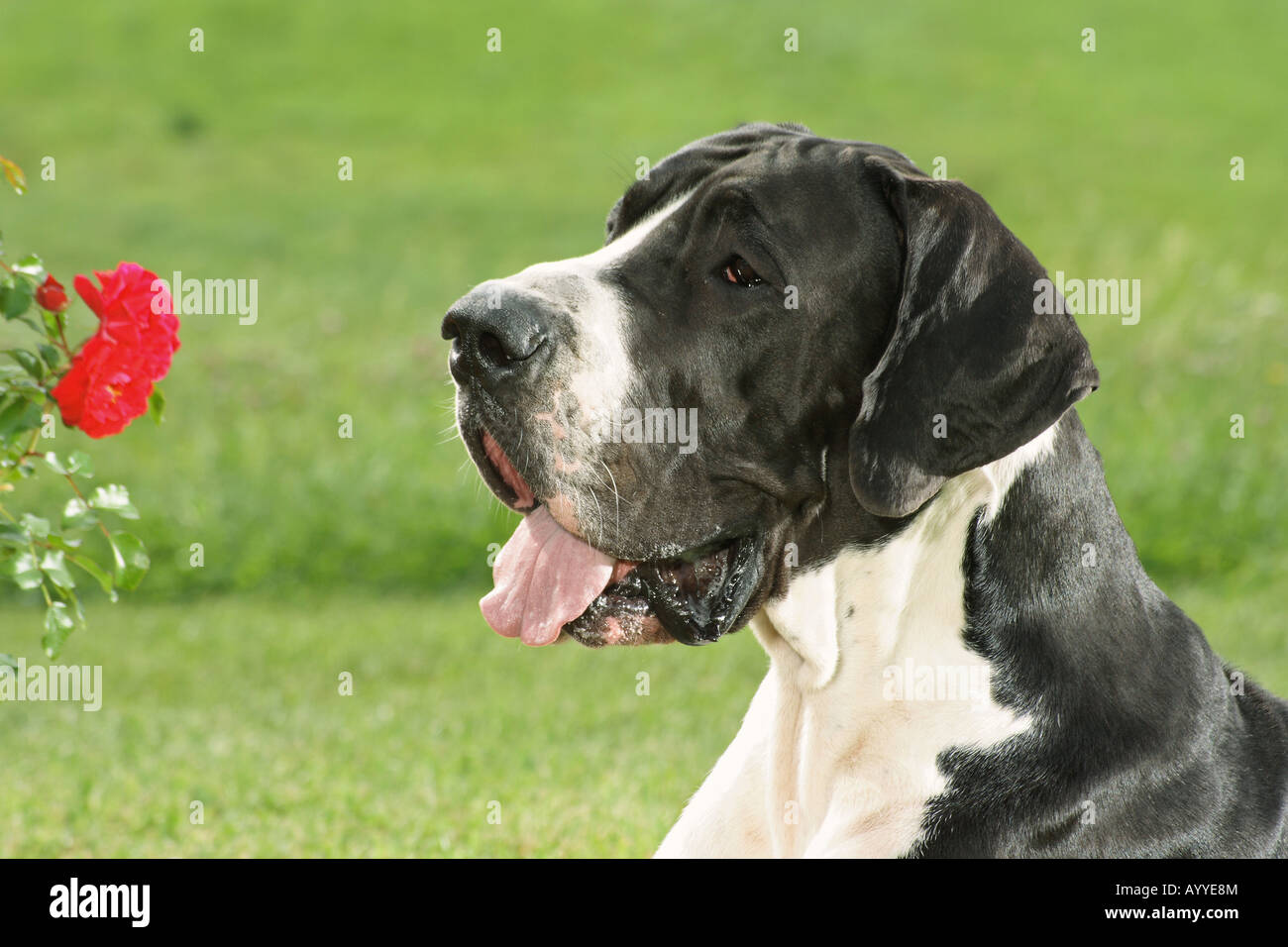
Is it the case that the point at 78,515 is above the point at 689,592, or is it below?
above

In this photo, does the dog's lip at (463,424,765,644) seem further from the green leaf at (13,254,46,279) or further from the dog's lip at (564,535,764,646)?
the green leaf at (13,254,46,279)

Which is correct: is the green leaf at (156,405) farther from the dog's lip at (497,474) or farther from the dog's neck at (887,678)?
the dog's neck at (887,678)

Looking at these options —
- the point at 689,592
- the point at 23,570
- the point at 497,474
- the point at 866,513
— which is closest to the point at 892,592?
the point at 866,513

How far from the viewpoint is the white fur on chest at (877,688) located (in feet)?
8.95

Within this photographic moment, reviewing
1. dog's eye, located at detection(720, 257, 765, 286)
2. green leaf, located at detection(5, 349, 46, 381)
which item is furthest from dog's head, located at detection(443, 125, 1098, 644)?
green leaf, located at detection(5, 349, 46, 381)

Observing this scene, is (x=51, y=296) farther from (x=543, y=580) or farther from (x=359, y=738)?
(x=359, y=738)

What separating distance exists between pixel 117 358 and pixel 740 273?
1.21 m

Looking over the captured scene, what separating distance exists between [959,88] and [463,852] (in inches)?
693

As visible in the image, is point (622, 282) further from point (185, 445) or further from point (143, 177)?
point (143, 177)

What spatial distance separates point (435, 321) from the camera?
41.8 ft

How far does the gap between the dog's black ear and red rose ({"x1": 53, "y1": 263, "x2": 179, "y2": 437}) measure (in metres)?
1.37

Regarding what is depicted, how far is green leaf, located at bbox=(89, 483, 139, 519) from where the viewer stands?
2924 millimetres

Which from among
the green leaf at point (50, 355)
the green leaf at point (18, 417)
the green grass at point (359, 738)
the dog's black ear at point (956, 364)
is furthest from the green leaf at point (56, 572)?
the green grass at point (359, 738)
